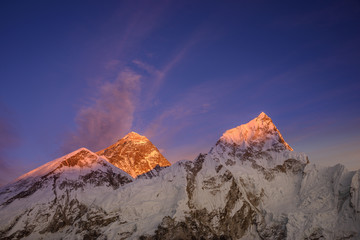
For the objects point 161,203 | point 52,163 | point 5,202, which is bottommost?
point 161,203

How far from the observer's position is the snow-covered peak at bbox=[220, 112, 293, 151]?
169 metres

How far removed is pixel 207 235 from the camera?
113 meters

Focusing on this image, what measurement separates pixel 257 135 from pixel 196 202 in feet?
241

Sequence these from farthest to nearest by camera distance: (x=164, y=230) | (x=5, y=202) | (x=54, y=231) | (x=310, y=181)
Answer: (x=310, y=181) → (x=5, y=202) → (x=54, y=231) → (x=164, y=230)

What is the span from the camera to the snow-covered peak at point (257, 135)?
169375mm

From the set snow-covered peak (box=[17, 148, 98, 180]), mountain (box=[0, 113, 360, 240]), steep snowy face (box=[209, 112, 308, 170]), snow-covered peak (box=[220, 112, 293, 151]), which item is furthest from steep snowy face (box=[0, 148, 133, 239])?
snow-covered peak (box=[220, 112, 293, 151])

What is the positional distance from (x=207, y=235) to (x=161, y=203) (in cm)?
2618

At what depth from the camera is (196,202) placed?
125 metres

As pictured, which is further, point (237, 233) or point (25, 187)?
point (25, 187)

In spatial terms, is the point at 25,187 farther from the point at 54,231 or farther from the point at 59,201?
the point at 54,231

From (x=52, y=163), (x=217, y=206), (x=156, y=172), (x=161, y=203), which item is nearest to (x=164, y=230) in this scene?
(x=161, y=203)

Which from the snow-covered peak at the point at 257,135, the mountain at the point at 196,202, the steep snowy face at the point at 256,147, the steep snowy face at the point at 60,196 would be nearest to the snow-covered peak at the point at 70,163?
the steep snowy face at the point at 60,196

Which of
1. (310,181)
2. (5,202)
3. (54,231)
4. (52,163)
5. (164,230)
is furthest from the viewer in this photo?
(52,163)

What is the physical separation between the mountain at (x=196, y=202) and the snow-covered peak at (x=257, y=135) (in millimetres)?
14358
